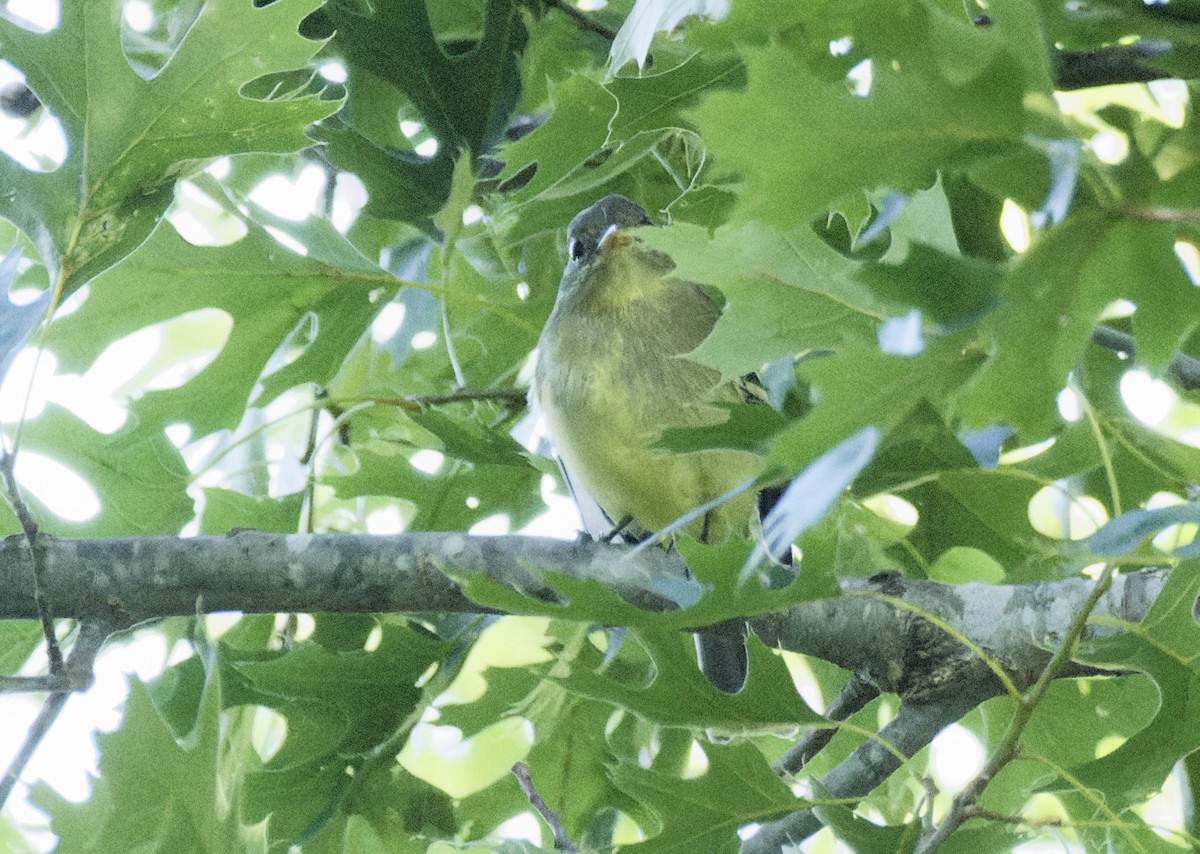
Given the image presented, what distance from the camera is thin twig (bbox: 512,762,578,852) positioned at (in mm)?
2873

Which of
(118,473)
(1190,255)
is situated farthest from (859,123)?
(118,473)

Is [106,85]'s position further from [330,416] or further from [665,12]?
[330,416]

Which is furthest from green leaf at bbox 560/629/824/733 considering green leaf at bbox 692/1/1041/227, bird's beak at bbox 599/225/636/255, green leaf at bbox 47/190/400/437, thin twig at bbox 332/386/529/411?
bird's beak at bbox 599/225/636/255

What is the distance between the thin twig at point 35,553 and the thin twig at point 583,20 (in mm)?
1659

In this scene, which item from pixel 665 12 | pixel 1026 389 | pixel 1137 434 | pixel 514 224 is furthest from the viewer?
pixel 514 224

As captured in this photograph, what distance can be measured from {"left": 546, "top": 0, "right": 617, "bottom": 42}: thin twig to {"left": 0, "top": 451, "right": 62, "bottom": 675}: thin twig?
1.66 meters

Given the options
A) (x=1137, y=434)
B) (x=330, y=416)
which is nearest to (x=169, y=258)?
(x=330, y=416)

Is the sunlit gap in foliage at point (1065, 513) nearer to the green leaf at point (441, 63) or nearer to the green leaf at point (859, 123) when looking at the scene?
the green leaf at point (859, 123)

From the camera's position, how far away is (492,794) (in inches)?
133

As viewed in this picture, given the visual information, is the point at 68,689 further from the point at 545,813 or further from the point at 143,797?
the point at 545,813

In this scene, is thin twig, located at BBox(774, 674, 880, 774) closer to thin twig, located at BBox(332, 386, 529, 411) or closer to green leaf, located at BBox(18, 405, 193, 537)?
thin twig, located at BBox(332, 386, 529, 411)

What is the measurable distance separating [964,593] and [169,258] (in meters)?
1.81

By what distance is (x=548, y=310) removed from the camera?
373cm

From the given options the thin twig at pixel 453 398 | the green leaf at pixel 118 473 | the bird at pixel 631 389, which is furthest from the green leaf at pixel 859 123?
the bird at pixel 631 389
